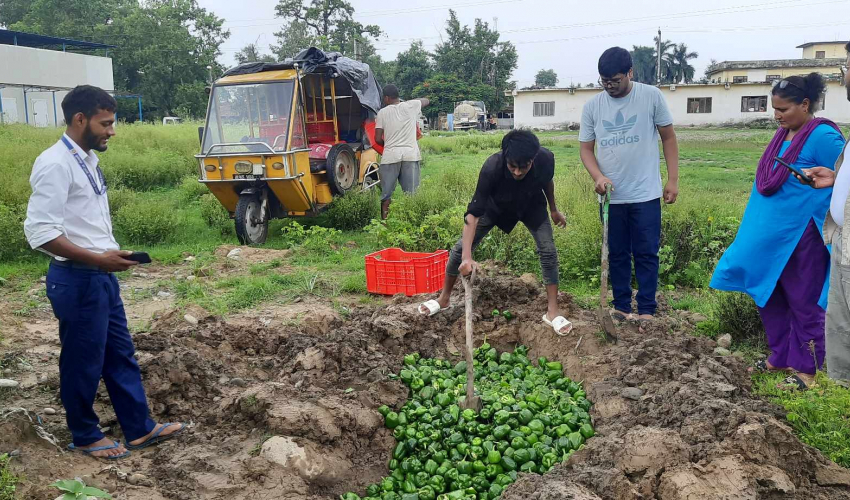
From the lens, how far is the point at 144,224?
9.51m

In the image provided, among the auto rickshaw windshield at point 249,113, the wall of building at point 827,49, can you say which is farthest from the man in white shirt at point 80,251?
the wall of building at point 827,49

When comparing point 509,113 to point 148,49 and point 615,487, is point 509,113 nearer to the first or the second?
point 148,49

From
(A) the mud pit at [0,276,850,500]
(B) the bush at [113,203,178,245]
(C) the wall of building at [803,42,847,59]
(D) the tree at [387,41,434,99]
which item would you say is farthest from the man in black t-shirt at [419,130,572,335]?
(C) the wall of building at [803,42,847,59]

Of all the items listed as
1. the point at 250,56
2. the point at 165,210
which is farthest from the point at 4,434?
the point at 250,56

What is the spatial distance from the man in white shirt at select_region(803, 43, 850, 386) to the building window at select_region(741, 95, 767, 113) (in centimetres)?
4119

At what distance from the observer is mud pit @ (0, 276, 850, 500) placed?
314cm

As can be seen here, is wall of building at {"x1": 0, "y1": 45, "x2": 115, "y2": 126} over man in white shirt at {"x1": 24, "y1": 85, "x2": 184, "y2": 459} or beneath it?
over

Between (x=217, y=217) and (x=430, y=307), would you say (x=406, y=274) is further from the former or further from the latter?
(x=217, y=217)

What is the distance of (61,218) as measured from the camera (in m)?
3.19

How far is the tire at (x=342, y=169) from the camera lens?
9.77 m

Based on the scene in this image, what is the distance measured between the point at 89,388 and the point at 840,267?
3861 millimetres

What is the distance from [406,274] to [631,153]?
261 cm

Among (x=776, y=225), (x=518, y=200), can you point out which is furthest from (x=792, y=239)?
(x=518, y=200)

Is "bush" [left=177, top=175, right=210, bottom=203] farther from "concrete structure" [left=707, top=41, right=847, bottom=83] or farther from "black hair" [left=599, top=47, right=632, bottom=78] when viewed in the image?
"concrete structure" [left=707, top=41, right=847, bottom=83]
